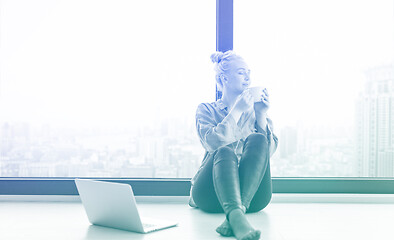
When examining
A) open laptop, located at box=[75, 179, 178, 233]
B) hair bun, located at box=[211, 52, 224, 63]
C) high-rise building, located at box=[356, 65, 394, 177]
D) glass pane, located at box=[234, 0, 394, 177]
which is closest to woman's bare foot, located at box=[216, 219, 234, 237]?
open laptop, located at box=[75, 179, 178, 233]

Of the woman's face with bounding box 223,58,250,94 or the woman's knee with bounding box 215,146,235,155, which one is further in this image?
the woman's face with bounding box 223,58,250,94

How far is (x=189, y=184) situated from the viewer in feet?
8.32

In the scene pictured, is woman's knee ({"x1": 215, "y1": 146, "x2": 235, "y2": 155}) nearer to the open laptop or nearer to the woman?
the woman

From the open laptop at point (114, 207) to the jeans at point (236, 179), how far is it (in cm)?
26

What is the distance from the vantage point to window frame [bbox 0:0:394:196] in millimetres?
2521

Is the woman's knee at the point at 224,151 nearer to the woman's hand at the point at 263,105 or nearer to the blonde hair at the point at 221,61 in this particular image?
the woman's hand at the point at 263,105

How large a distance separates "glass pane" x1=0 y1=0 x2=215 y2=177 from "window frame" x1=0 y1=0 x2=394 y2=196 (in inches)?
2.8

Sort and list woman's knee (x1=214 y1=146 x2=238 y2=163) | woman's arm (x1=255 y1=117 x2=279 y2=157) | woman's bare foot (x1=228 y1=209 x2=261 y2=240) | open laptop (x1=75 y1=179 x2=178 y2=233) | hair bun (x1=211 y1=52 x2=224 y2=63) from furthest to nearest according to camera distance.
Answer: hair bun (x1=211 y1=52 x2=224 y2=63) < woman's arm (x1=255 y1=117 x2=279 y2=157) < woman's knee (x1=214 y1=146 x2=238 y2=163) < open laptop (x1=75 y1=179 x2=178 y2=233) < woman's bare foot (x1=228 y1=209 x2=261 y2=240)

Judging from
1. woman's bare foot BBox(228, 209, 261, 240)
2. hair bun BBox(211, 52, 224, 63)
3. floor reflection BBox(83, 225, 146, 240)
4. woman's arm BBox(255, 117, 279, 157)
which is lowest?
floor reflection BBox(83, 225, 146, 240)

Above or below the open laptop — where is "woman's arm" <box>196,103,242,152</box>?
above

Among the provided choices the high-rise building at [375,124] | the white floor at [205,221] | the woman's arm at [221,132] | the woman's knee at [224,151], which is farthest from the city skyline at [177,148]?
the woman's knee at [224,151]

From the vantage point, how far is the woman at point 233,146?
1808 mm

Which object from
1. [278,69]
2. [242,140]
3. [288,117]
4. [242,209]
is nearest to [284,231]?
[242,209]

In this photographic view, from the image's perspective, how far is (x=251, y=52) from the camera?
2613 millimetres
